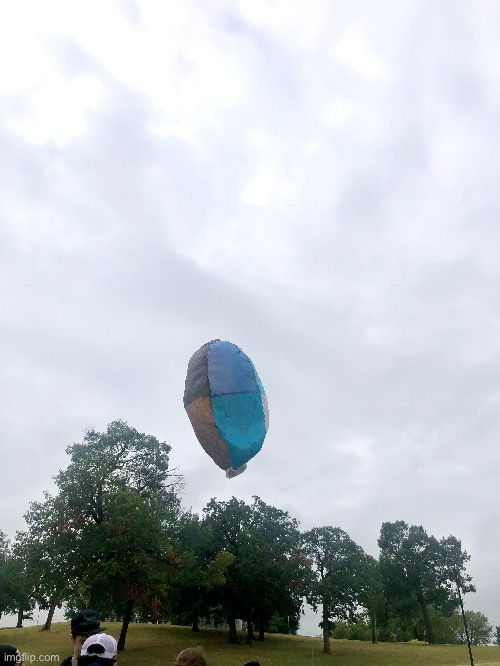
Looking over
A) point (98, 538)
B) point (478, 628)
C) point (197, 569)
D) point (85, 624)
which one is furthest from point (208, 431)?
point (478, 628)

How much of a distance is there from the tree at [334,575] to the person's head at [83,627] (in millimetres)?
41404

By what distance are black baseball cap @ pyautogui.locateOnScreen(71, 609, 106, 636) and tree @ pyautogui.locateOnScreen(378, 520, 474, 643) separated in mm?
56721

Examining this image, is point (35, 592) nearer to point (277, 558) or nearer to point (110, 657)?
point (277, 558)

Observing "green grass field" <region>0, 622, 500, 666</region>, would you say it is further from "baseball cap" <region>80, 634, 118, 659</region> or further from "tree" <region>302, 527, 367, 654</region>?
"baseball cap" <region>80, 634, 118, 659</region>

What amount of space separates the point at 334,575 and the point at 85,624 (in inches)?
1670

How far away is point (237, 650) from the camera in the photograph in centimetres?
4084

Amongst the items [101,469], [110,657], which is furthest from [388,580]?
[110,657]

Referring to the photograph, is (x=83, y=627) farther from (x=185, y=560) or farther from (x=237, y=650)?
(x=237, y=650)

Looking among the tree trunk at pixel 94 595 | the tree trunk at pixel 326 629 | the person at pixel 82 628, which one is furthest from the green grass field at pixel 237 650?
the person at pixel 82 628

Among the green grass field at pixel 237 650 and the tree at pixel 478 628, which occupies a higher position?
the tree at pixel 478 628

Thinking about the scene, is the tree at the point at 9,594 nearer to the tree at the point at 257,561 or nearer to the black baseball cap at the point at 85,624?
the tree at the point at 257,561

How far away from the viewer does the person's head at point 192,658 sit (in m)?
3.93

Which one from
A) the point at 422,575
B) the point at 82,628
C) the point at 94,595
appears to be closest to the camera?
the point at 82,628

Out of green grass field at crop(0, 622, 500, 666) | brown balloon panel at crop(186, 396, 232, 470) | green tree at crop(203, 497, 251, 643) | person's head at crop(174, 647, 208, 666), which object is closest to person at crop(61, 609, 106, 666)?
person's head at crop(174, 647, 208, 666)
